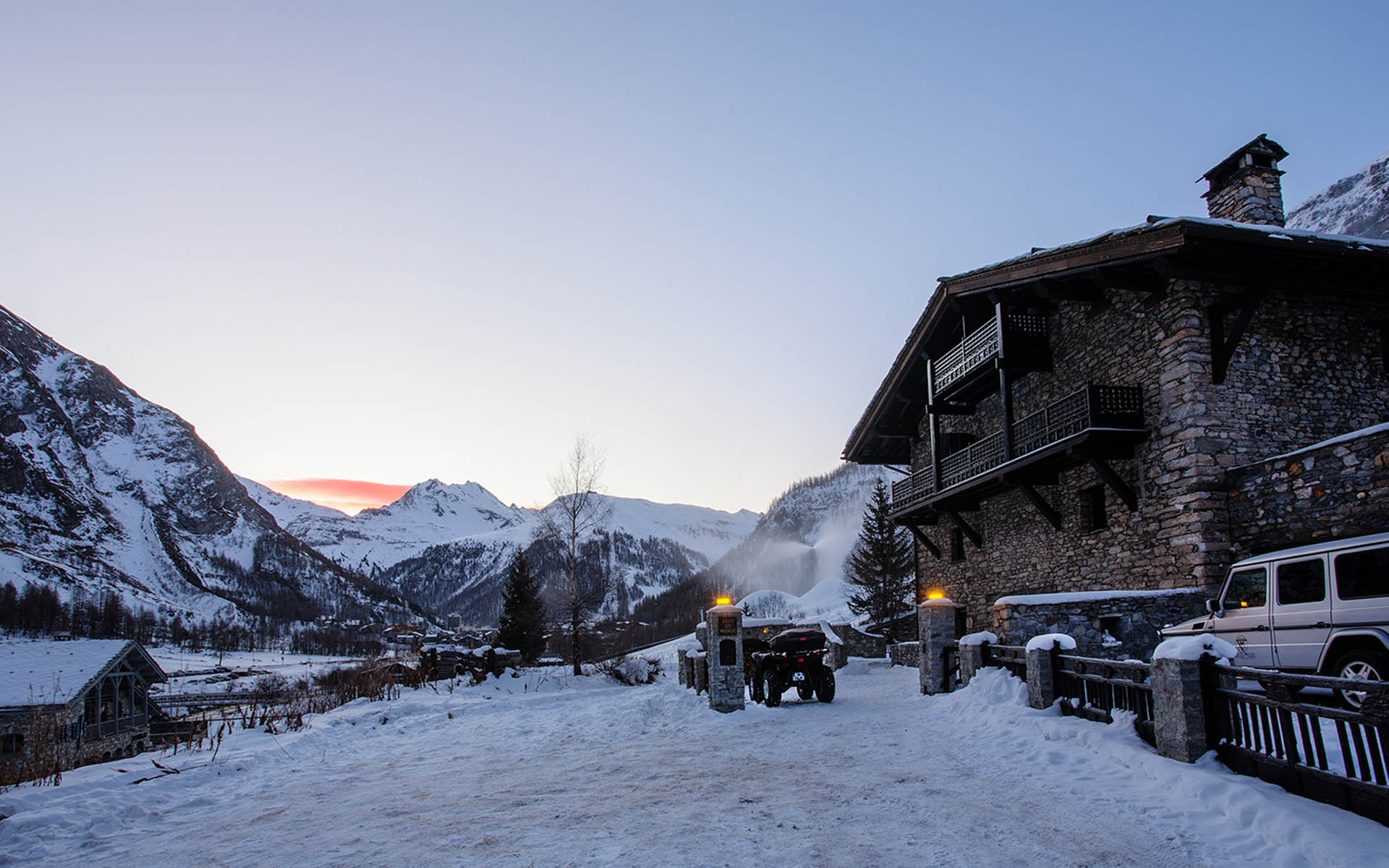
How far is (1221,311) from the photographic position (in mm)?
13469

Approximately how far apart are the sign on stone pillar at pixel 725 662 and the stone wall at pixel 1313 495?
356 inches

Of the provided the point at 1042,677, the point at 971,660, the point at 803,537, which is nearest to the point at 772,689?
the point at 971,660

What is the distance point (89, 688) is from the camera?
34312 mm

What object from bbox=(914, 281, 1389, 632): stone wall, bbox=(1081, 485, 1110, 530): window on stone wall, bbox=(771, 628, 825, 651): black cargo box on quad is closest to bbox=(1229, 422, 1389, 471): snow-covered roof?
bbox=(914, 281, 1389, 632): stone wall

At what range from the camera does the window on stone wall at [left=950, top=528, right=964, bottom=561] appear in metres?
23.3

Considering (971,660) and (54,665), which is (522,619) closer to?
(971,660)

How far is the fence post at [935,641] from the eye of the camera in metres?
14.3

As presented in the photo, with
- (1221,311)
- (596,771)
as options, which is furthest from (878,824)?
(1221,311)

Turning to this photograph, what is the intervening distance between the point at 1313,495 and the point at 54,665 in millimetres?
50300

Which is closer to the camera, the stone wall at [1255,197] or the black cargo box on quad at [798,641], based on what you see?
the black cargo box on quad at [798,641]

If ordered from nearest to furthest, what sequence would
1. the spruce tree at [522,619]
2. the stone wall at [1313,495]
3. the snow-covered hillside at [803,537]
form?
the stone wall at [1313,495] → the spruce tree at [522,619] → the snow-covered hillside at [803,537]

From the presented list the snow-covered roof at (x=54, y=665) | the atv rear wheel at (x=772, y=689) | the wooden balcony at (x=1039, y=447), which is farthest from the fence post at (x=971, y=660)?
the snow-covered roof at (x=54, y=665)

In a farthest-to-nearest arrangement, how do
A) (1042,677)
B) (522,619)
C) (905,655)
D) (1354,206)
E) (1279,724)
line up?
(1354,206) < (522,619) < (905,655) < (1042,677) < (1279,724)

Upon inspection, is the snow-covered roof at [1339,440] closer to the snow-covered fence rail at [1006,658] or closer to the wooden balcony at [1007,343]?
the snow-covered fence rail at [1006,658]
